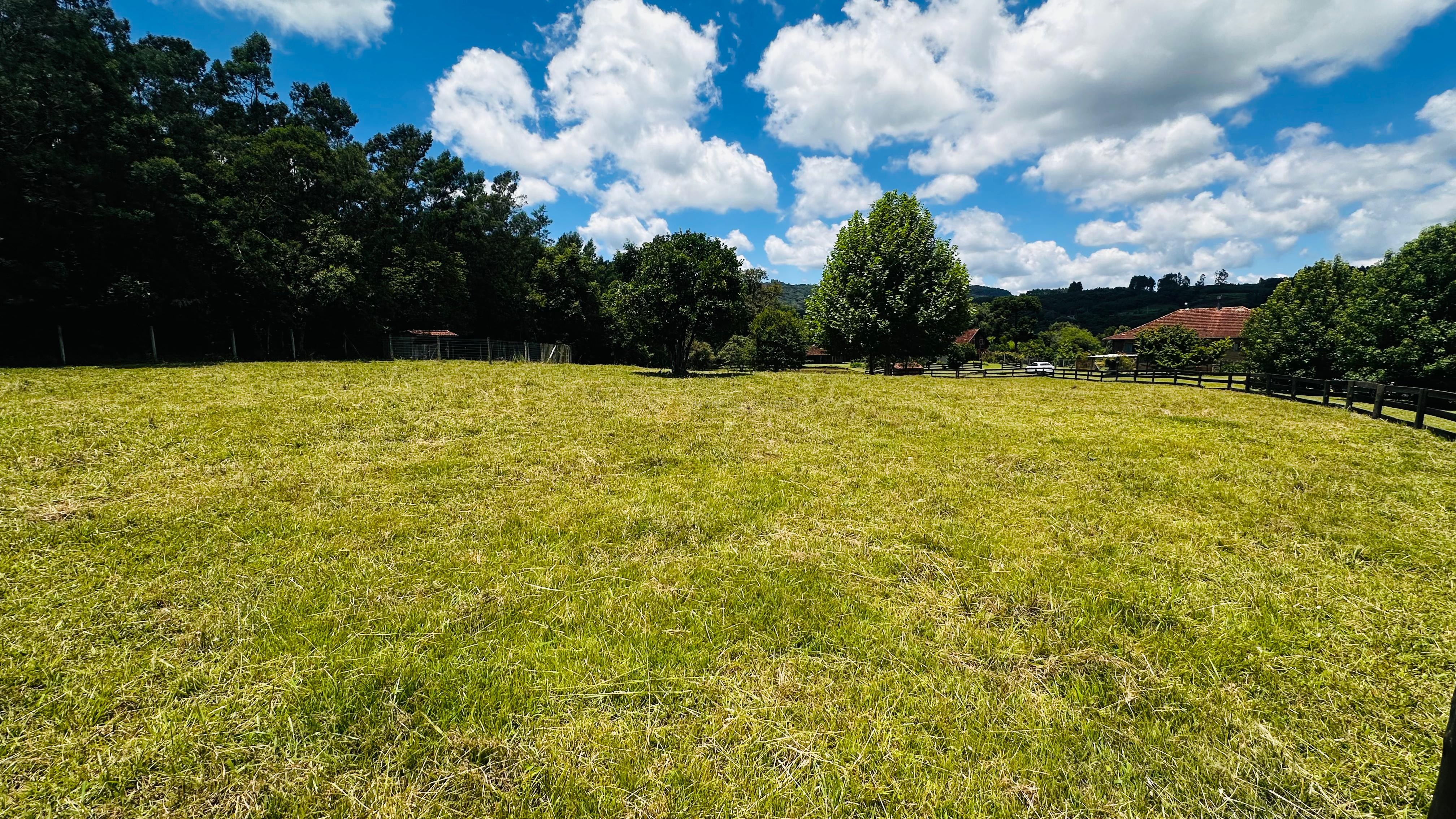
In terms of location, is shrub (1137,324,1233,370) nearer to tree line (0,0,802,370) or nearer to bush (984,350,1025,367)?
bush (984,350,1025,367)

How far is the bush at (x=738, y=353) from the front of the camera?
175ft

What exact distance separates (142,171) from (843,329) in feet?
126

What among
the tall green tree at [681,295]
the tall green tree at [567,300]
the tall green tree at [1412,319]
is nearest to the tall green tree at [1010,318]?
the tall green tree at [1412,319]

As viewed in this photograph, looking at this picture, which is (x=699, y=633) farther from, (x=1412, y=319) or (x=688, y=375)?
(x=1412, y=319)

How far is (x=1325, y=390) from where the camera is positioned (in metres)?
18.1

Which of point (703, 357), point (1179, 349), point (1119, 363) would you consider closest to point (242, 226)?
point (703, 357)

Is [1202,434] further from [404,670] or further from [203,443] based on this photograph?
[203,443]

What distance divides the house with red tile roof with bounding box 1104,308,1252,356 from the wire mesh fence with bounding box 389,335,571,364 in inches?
3041

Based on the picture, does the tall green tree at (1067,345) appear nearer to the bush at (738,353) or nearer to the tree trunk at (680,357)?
the bush at (738,353)

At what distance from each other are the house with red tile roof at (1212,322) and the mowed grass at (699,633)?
247 ft

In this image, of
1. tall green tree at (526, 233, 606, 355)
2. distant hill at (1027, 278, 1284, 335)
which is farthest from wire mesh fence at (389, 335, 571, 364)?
distant hill at (1027, 278, 1284, 335)

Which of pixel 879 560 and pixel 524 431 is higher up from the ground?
pixel 524 431

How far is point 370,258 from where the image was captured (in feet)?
110

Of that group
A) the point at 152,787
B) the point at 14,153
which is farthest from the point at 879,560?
the point at 14,153
